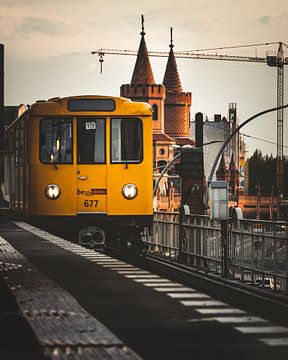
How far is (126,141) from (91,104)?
1.11 metres

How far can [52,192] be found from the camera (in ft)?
84.4

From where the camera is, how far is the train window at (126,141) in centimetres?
2525

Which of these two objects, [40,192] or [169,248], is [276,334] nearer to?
[40,192]

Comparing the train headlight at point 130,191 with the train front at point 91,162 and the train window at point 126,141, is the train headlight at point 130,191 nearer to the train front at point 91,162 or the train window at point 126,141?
the train front at point 91,162

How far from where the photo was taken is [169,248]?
1103 inches

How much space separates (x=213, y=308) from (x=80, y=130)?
1375 centimetres

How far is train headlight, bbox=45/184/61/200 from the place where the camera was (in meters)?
25.7

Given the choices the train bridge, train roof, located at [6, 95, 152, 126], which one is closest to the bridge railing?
the train bridge

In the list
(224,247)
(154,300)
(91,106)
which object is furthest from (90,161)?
(154,300)

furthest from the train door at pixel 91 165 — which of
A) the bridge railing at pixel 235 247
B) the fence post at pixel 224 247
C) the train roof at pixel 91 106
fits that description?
the fence post at pixel 224 247

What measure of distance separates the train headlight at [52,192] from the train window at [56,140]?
0.53m

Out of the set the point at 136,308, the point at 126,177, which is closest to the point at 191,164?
the point at 126,177

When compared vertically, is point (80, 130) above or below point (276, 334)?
above

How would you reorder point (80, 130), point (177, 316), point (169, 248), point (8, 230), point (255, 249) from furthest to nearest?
point (8, 230), point (169, 248), point (80, 130), point (255, 249), point (177, 316)
